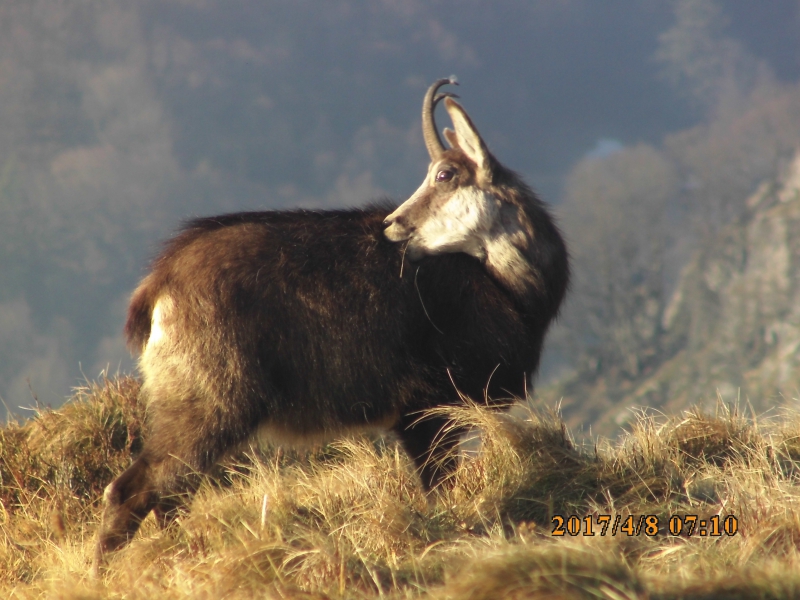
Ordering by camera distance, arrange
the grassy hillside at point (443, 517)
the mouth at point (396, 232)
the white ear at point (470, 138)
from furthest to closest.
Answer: the white ear at point (470, 138)
the mouth at point (396, 232)
the grassy hillside at point (443, 517)

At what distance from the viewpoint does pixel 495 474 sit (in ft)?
14.4

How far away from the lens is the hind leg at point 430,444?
4.62 m

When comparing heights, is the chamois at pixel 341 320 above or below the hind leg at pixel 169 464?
above

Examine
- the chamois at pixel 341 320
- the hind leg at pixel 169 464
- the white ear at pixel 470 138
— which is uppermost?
the white ear at pixel 470 138

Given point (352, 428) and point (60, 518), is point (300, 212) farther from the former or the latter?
point (60, 518)

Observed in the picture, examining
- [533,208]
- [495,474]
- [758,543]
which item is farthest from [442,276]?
[758,543]

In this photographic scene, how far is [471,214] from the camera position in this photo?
4.95m

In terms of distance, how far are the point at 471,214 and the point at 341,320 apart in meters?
1.16

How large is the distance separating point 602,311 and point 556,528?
166 metres

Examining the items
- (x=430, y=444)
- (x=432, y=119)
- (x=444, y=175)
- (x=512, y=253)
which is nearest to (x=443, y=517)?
(x=430, y=444)

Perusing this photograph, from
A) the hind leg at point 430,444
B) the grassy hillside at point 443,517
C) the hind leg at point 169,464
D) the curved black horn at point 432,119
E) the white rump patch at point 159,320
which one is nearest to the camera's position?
the grassy hillside at point 443,517

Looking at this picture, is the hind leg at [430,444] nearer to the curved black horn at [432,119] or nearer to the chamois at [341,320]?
the chamois at [341,320]

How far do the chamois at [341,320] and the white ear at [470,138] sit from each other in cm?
1

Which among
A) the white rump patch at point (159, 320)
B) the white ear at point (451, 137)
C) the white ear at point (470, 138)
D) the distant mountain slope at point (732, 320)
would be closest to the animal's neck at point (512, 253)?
the white ear at point (470, 138)
